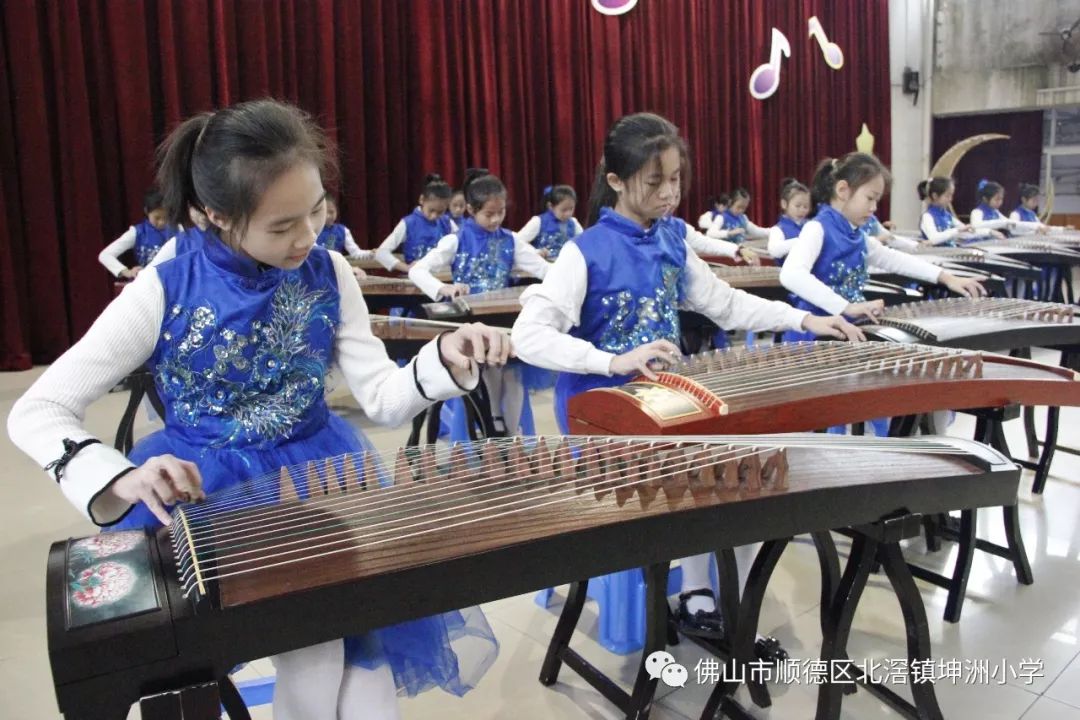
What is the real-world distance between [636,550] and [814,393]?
74 centimetres

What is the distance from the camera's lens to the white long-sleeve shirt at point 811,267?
2.78 metres

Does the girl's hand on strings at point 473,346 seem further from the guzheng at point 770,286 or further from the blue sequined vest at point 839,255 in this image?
the guzheng at point 770,286

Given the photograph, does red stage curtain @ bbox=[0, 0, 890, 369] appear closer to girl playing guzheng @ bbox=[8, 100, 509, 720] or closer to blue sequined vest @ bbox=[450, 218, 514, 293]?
blue sequined vest @ bbox=[450, 218, 514, 293]

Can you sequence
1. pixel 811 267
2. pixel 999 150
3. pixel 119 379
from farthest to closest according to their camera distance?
pixel 999 150 < pixel 811 267 < pixel 119 379

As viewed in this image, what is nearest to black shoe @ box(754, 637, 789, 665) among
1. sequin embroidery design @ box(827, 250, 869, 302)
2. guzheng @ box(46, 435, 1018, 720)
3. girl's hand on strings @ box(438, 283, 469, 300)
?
guzheng @ box(46, 435, 1018, 720)

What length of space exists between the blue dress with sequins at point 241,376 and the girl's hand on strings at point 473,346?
0.25 meters

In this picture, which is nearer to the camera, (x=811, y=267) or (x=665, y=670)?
(x=665, y=670)

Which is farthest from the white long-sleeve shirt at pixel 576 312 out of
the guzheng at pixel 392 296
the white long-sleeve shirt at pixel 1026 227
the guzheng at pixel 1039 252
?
the white long-sleeve shirt at pixel 1026 227

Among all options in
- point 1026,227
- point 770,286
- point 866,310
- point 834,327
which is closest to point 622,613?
point 834,327

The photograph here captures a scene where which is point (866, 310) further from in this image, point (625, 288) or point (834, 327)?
point (625, 288)

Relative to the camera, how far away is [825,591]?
1.58 meters

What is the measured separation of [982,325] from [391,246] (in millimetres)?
4338

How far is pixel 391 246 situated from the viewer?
597cm

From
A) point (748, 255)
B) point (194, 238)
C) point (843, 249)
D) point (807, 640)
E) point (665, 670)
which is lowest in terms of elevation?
point (807, 640)
